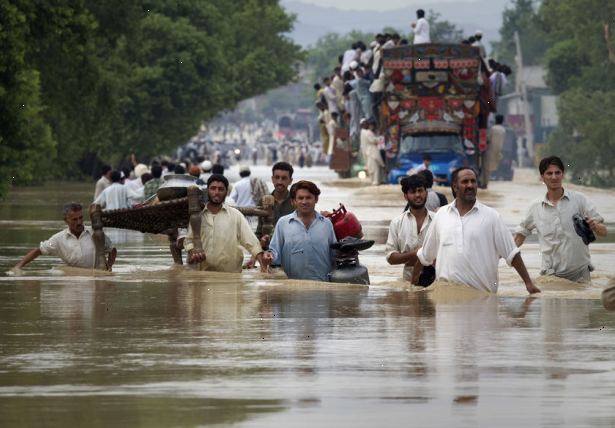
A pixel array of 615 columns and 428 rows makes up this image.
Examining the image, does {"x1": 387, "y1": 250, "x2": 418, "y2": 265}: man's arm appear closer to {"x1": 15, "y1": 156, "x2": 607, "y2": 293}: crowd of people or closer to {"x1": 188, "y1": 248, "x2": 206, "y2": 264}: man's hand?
{"x1": 15, "y1": 156, "x2": 607, "y2": 293}: crowd of people

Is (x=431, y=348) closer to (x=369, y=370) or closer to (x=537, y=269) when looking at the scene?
(x=369, y=370)

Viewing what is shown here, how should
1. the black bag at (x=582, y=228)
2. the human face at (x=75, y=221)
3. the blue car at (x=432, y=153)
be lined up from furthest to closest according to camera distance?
the blue car at (x=432, y=153), the human face at (x=75, y=221), the black bag at (x=582, y=228)

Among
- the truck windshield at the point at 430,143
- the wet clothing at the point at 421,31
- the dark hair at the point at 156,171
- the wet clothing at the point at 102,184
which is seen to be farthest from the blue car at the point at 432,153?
the dark hair at the point at 156,171

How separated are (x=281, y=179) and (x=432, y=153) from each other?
116 ft

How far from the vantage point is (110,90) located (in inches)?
1887

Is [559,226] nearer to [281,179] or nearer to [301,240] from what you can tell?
[301,240]

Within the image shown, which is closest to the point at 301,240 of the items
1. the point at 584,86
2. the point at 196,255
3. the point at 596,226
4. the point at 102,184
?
the point at 196,255

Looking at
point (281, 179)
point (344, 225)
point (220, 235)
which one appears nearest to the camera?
point (344, 225)

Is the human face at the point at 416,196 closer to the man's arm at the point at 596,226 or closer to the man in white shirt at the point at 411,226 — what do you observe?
the man in white shirt at the point at 411,226

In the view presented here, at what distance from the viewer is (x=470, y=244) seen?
1584 centimetres

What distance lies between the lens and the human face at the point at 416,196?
675 inches

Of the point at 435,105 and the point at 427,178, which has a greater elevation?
the point at 435,105

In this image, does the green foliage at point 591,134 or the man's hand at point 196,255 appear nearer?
the man's hand at point 196,255

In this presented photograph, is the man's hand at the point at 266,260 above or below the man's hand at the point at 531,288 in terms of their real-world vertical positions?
above
